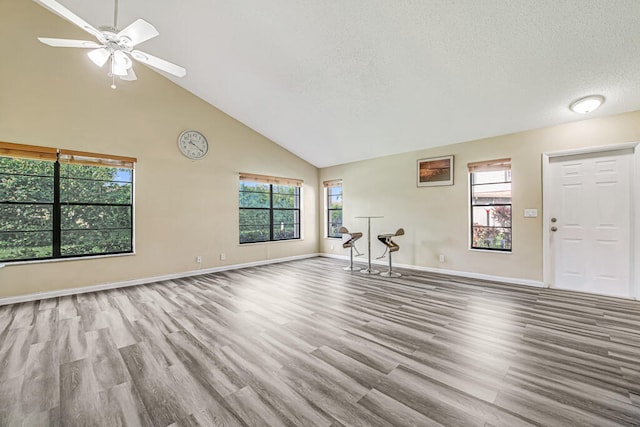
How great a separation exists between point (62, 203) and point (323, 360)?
4.42 m

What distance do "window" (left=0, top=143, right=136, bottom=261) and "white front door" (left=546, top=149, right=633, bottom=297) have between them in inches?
272

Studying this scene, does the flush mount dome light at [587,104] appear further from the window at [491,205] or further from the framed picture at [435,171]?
the framed picture at [435,171]

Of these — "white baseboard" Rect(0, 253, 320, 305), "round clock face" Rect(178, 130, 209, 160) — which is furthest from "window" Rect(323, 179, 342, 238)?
"round clock face" Rect(178, 130, 209, 160)

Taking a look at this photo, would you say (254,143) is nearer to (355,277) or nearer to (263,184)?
(263,184)

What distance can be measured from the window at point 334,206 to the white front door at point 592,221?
166 inches

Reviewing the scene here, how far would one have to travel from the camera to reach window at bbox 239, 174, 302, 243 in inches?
229

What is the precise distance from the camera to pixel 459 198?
4789mm

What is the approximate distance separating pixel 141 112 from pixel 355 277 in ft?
15.6

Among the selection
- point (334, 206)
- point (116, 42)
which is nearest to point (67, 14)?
point (116, 42)

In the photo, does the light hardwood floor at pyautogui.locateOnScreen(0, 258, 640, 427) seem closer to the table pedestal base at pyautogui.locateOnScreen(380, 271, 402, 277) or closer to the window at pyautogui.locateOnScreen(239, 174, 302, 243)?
the table pedestal base at pyautogui.locateOnScreen(380, 271, 402, 277)

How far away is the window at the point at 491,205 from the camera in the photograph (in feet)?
14.5

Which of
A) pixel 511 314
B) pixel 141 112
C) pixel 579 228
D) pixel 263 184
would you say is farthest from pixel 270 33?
pixel 579 228

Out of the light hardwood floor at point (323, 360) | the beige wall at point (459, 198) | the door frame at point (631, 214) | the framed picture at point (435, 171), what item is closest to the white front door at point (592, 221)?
the door frame at point (631, 214)

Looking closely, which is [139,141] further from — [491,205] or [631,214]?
[631,214]
